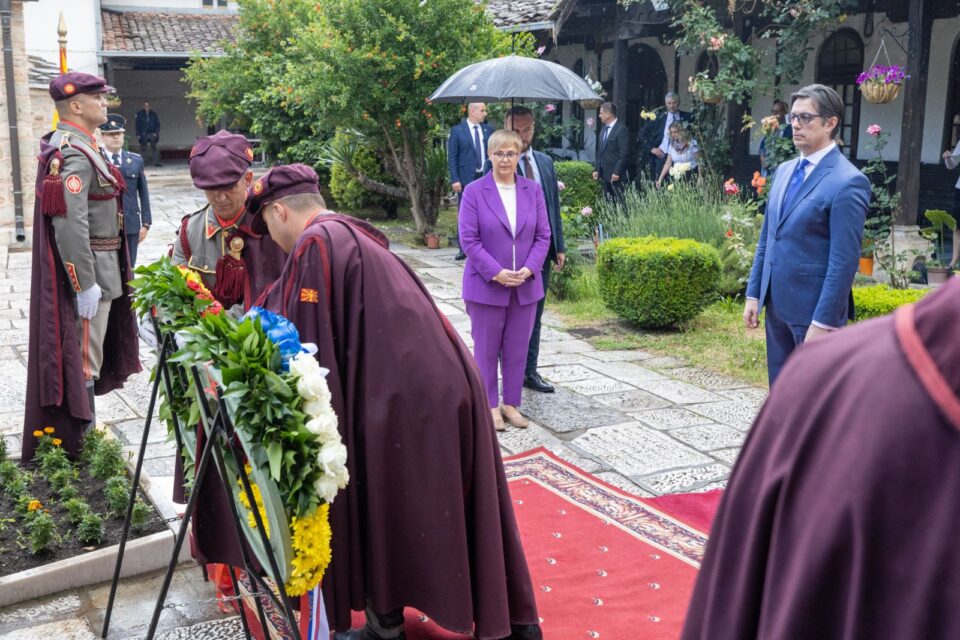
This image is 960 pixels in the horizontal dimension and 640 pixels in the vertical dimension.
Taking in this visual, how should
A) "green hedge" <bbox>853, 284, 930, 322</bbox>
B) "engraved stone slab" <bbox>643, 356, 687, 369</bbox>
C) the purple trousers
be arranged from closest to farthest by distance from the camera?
the purple trousers, "green hedge" <bbox>853, 284, 930, 322</bbox>, "engraved stone slab" <bbox>643, 356, 687, 369</bbox>

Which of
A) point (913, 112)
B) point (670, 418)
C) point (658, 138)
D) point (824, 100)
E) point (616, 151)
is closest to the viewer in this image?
point (824, 100)

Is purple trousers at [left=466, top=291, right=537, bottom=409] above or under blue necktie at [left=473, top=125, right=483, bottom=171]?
under

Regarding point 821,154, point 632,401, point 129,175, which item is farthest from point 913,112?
point 129,175

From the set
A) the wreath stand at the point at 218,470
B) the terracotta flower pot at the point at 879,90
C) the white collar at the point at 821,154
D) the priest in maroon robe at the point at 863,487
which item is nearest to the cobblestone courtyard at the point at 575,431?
the wreath stand at the point at 218,470

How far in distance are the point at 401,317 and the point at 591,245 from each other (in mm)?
10581

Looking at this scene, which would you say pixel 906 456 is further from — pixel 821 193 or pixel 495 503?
pixel 821 193

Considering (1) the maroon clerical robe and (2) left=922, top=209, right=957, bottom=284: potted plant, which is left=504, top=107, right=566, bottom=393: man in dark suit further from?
(2) left=922, top=209, right=957, bottom=284: potted plant

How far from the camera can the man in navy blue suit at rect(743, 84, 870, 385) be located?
4.73 m

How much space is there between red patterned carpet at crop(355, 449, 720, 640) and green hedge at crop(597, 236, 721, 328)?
346 centimetres

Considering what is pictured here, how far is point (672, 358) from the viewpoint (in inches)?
320

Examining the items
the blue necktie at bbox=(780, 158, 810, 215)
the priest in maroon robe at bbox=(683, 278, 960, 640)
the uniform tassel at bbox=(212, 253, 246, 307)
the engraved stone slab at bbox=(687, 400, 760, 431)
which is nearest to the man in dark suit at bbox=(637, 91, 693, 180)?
the engraved stone slab at bbox=(687, 400, 760, 431)

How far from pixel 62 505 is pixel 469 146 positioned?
7901 mm

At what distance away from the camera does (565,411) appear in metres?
6.57

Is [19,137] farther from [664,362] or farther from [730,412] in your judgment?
[730,412]
